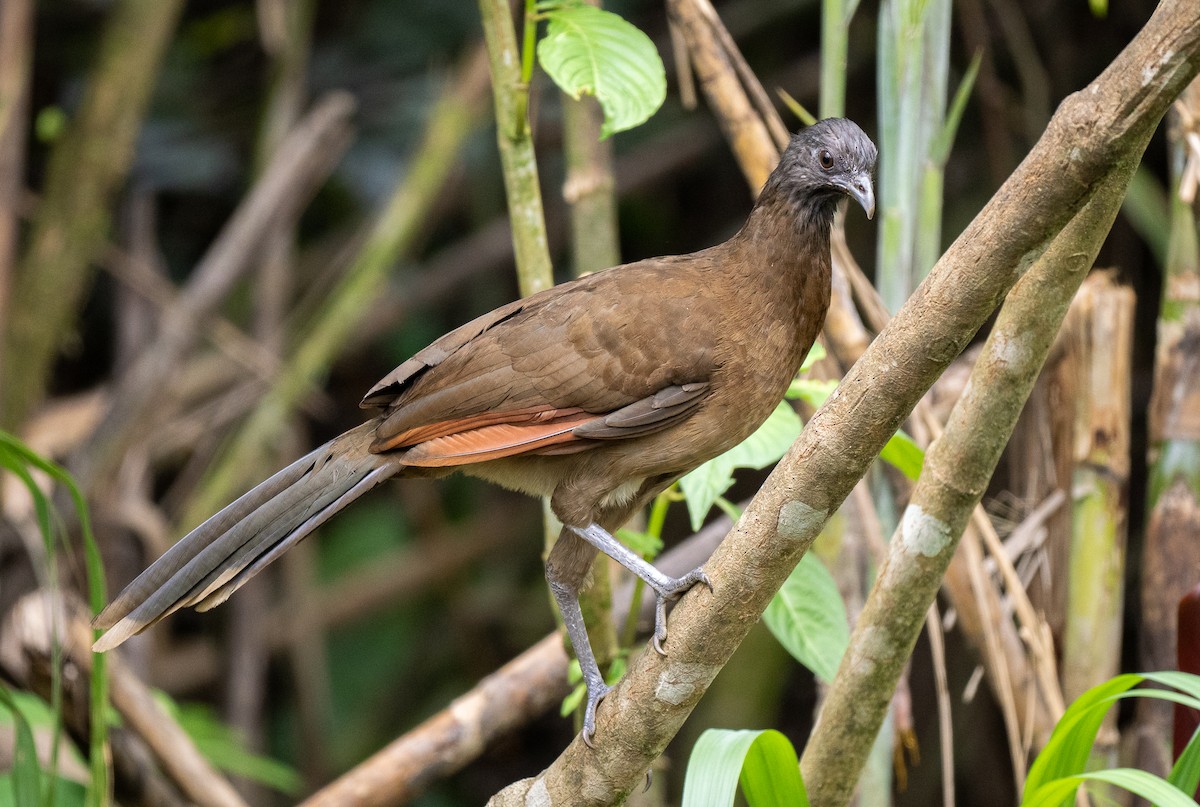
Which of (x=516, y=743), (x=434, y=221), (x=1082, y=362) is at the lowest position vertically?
(x=516, y=743)

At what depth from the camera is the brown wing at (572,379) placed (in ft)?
6.84

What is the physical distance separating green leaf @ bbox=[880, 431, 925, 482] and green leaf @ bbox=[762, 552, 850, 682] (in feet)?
0.67

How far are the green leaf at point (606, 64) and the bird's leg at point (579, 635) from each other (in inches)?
30.1

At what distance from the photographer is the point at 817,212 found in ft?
7.17

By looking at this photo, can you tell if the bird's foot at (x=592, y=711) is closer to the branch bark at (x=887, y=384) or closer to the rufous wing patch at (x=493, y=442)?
the branch bark at (x=887, y=384)

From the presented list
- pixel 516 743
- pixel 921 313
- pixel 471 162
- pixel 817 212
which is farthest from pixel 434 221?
pixel 921 313

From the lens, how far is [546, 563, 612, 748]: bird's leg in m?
2.02

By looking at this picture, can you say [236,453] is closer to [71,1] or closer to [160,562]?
[71,1]

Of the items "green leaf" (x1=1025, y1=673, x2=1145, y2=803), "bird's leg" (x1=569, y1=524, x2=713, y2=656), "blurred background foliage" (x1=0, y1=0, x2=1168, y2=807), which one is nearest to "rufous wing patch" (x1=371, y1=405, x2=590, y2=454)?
"bird's leg" (x1=569, y1=524, x2=713, y2=656)

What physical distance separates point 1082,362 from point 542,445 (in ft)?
3.64

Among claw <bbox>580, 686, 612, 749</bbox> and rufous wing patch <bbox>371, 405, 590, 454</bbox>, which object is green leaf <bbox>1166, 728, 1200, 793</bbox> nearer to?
claw <bbox>580, 686, 612, 749</bbox>

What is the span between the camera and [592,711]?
1927mm

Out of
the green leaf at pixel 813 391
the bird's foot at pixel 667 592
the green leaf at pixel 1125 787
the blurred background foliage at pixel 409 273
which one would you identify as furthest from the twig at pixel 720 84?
the blurred background foliage at pixel 409 273

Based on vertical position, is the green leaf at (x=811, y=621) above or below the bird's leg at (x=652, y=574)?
below
